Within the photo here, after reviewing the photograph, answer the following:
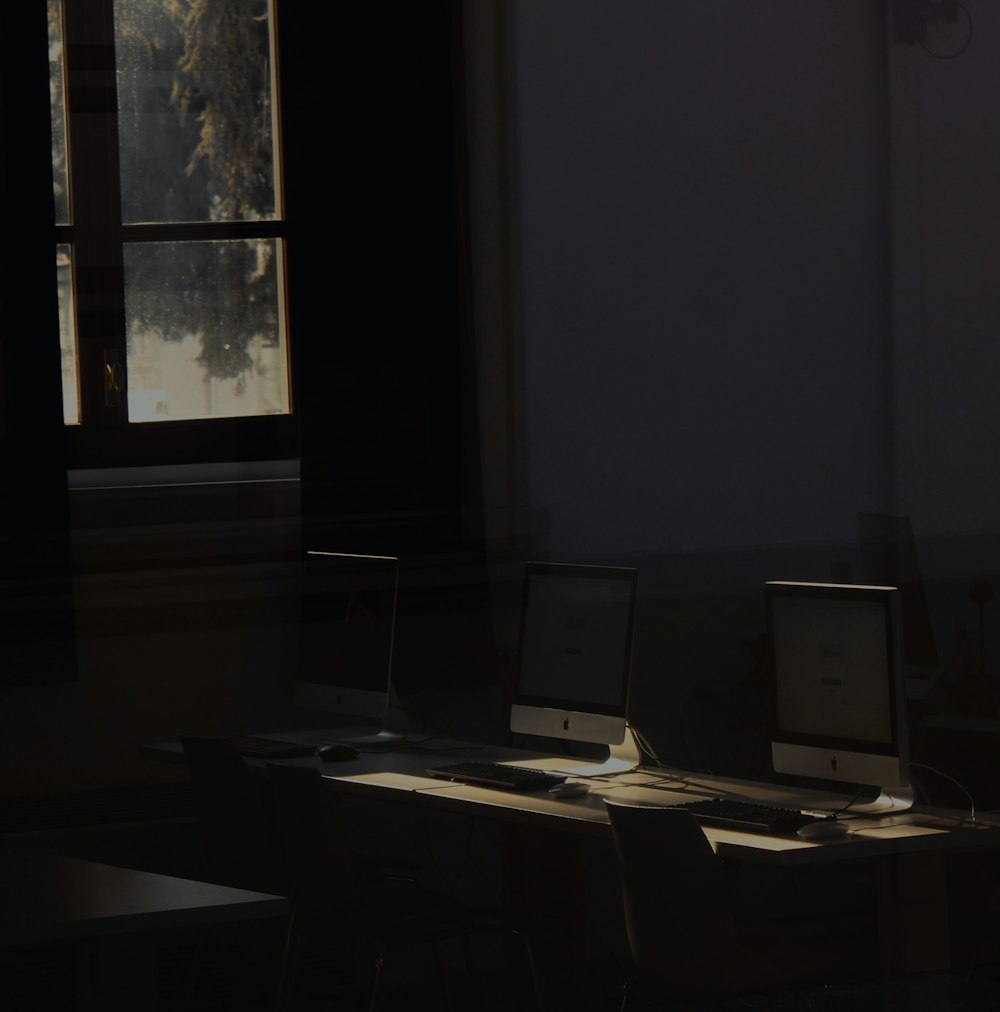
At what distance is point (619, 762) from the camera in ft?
13.8

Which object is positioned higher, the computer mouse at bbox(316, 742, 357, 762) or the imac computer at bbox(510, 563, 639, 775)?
the imac computer at bbox(510, 563, 639, 775)

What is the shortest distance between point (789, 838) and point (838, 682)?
16.0 inches

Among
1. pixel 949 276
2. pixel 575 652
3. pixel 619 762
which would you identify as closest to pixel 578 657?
pixel 575 652

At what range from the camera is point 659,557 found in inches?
219

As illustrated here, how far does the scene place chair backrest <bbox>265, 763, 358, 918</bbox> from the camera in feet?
12.6

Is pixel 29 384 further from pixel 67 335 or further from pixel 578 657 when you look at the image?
pixel 578 657

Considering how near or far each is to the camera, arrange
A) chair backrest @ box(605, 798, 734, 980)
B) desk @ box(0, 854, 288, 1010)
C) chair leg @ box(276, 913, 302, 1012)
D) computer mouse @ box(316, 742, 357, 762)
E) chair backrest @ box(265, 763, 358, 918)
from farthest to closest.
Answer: computer mouse @ box(316, 742, 357, 762) → chair leg @ box(276, 913, 302, 1012) → chair backrest @ box(265, 763, 358, 918) → chair backrest @ box(605, 798, 734, 980) → desk @ box(0, 854, 288, 1010)

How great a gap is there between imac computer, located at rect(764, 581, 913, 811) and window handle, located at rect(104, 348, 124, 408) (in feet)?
7.01

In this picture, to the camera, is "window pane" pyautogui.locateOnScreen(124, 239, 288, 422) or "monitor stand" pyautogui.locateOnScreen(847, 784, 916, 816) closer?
"monitor stand" pyautogui.locateOnScreen(847, 784, 916, 816)

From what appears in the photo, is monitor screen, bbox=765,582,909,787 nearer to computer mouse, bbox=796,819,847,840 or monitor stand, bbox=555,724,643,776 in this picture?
computer mouse, bbox=796,819,847,840

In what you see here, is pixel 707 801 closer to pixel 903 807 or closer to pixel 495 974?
pixel 903 807

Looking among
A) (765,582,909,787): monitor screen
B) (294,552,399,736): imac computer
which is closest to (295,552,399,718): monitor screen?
(294,552,399,736): imac computer

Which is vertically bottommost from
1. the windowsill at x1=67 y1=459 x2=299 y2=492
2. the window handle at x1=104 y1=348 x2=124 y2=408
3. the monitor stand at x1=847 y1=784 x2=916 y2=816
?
the monitor stand at x1=847 y1=784 x2=916 y2=816

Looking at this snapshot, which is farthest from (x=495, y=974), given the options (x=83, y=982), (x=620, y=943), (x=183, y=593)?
(x=83, y=982)
